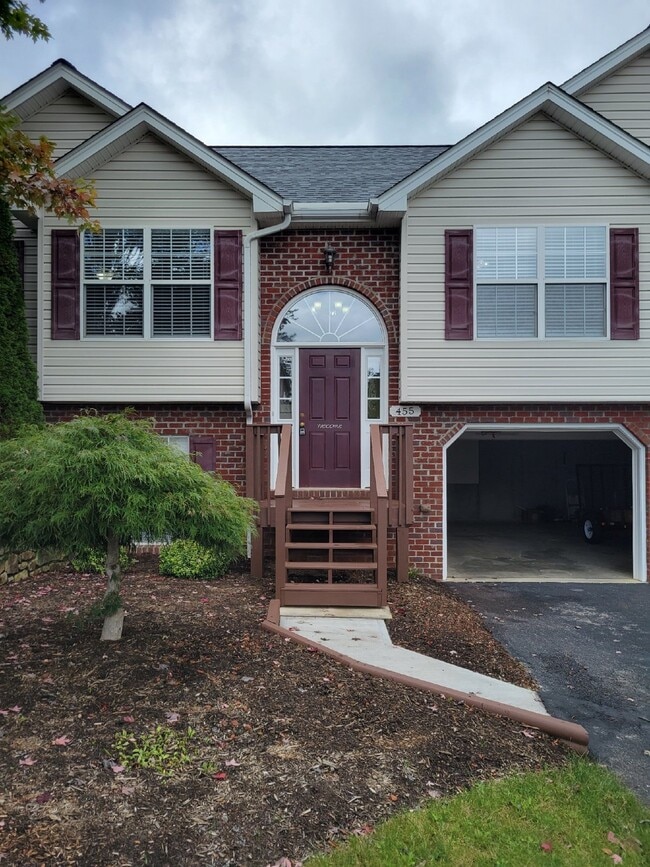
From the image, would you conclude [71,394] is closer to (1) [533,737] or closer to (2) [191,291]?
(2) [191,291]

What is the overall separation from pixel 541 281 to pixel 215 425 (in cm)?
491

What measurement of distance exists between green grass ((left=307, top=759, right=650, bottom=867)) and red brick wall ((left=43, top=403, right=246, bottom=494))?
559 cm

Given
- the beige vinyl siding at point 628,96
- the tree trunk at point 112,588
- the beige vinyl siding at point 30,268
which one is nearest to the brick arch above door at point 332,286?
the beige vinyl siding at point 30,268

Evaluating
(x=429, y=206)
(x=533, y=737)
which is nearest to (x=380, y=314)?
(x=429, y=206)

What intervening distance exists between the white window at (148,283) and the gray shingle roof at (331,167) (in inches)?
69.8

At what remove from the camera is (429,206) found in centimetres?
739

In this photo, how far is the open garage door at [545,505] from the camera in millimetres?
7945

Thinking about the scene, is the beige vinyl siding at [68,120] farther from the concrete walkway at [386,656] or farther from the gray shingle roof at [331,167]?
the concrete walkway at [386,656]

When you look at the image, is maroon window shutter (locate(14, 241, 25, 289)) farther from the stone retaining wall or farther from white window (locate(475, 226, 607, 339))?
white window (locate(475, 226, 607, 339))

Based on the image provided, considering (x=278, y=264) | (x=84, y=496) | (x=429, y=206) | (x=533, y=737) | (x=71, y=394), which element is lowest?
(x=533, y=737)

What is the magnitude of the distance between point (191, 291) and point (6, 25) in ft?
10.8

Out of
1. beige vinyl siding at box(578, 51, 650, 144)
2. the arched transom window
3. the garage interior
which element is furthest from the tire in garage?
beige vinyl siding at box(578, 51, 650, 144)

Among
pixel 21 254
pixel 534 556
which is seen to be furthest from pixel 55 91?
pixel 534 556

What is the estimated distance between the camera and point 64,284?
7.36 metres
